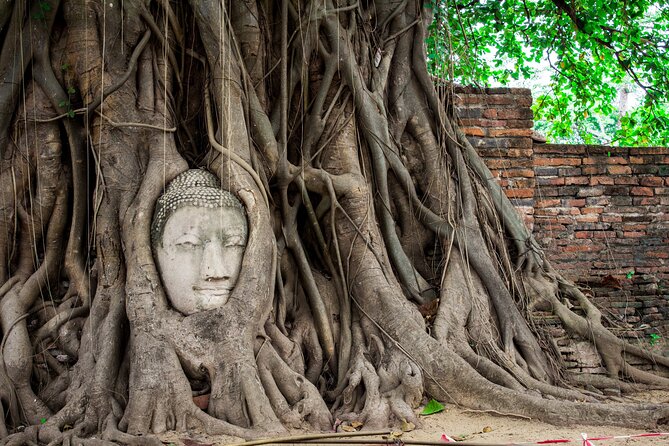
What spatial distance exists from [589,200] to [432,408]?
134 inches

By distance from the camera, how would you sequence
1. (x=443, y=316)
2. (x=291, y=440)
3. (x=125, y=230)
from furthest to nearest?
(x=443, y=316) < (x=125, y=230) < (x=291, y=440)

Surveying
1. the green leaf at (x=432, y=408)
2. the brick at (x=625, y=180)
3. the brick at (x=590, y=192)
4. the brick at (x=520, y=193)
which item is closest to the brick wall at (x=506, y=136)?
the brick at (x=520, y=193)

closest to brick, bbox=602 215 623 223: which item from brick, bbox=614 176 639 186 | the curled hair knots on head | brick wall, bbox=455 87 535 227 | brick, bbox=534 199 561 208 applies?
brick, bbox=614 176 639 186

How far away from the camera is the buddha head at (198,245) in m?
4.24

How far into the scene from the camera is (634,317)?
21.9 ft

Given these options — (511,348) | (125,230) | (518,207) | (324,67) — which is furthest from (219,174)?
(518,207)

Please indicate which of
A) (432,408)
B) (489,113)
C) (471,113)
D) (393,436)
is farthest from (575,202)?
(393,436)

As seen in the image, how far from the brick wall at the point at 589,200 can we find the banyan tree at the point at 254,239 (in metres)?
1.06

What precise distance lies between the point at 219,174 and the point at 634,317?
3914 mm

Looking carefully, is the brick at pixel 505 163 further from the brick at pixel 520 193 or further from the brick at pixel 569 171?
the brick at pixel 569 171

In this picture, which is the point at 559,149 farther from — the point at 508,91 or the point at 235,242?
the point at 235,242

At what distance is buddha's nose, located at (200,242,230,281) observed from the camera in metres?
4.23

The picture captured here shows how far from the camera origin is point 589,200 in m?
7.02

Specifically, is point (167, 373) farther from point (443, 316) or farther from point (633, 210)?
point (633, 210)
